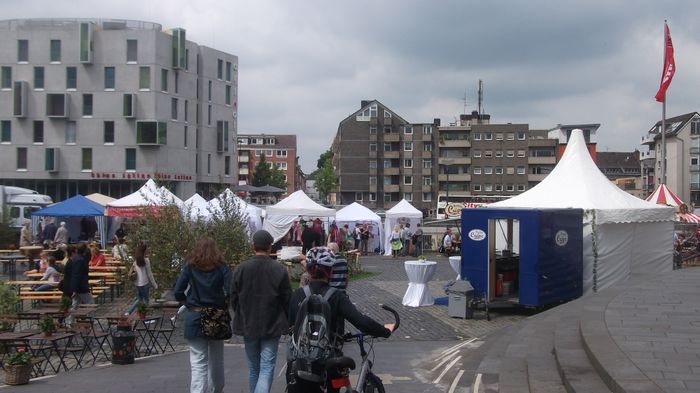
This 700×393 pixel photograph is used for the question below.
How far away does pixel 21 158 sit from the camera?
56.3 metres

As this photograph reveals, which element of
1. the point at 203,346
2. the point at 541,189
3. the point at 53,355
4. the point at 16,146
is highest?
the point at 16,146

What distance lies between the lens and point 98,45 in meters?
56.1

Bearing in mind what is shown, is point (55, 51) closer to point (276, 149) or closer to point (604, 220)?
point (604, 220)

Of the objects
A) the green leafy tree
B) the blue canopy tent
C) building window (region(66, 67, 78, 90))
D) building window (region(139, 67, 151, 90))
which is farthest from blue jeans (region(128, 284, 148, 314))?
the green leafy tree

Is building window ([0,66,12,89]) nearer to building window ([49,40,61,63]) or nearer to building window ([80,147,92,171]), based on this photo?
building window ([49,40,61,63])

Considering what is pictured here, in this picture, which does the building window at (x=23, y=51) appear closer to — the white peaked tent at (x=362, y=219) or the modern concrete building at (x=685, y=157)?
the white peaked tent at (x=362, y=219)

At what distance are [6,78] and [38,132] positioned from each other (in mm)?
4724

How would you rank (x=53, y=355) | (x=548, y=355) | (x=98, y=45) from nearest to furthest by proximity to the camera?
(x=548, y=355)
(x=53, y=355)
(x=98, y=45)

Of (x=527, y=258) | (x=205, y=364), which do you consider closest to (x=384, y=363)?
(x=205, y=364)

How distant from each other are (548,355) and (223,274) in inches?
194

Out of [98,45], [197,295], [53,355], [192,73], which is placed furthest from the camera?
[192,73]

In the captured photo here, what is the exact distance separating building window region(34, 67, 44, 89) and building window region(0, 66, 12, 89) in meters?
1.91

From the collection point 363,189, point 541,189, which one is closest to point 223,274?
point 541,189

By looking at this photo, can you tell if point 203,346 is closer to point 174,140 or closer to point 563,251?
point 563,251
